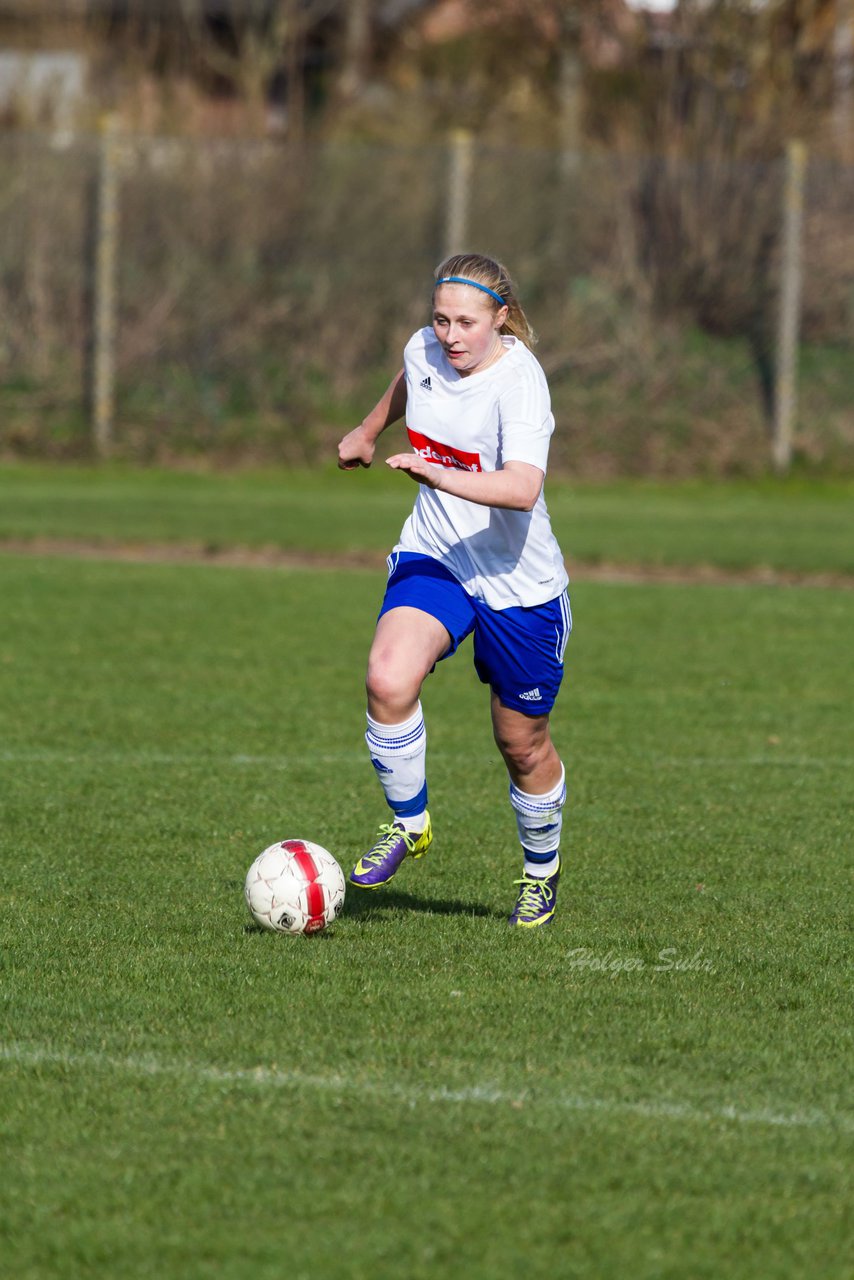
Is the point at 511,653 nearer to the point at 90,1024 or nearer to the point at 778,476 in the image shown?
the point at 90,1024

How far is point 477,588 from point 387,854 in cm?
83

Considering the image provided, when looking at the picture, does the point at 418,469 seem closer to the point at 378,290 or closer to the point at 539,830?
the point at 539,830

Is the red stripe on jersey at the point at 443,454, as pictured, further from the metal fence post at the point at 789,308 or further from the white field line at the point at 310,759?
the metal fence post at the point at 789,308

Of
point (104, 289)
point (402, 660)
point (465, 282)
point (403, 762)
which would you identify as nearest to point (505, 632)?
point (402, 660)

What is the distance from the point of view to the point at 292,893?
512 centimetres

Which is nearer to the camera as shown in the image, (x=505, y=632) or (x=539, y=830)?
(x=505, y=632)

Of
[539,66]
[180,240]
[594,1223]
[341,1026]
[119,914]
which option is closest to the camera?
[594,1223]

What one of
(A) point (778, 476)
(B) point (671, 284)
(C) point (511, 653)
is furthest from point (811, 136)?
(C) point (511, 653)

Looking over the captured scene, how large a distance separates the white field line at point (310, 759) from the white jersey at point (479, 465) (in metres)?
2.30

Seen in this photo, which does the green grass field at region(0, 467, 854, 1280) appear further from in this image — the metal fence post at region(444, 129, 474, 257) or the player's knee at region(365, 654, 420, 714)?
the metal fence post at region(444, 129, 474, 257)

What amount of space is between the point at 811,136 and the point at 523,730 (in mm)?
19270

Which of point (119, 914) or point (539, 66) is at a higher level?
point (539, 66)

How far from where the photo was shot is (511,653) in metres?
5.40

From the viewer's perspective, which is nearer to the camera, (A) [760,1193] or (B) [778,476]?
(A) [760,1193]
